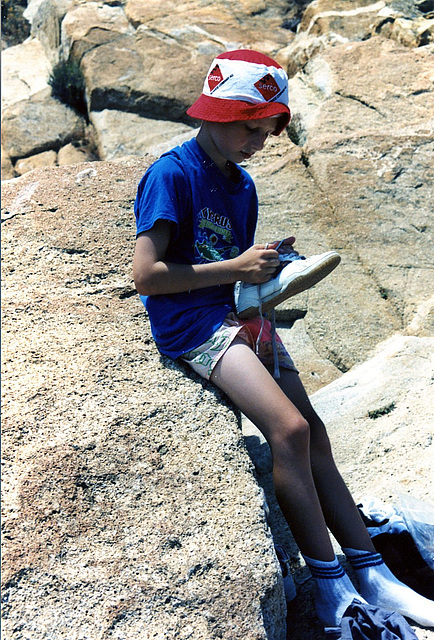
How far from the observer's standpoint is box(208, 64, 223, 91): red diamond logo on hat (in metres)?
2.28

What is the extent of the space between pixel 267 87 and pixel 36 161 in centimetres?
483

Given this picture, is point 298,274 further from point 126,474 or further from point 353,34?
point 353,34

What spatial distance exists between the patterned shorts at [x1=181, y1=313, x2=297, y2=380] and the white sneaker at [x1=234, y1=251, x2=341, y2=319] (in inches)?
2.0

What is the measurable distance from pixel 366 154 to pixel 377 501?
7.52 feet

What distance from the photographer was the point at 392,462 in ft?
8.45

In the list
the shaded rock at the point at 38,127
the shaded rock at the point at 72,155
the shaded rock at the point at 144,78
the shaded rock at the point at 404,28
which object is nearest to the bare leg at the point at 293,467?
the shaded rock at the point at 404,28

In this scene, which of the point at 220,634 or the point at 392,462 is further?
the point at 392,462

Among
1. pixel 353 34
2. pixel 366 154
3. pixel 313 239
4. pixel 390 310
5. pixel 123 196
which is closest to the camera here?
pixel 123 196

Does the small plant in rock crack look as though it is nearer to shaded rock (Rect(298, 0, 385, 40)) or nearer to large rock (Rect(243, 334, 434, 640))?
shaded rock (Rect(298, 0, 385, 40))

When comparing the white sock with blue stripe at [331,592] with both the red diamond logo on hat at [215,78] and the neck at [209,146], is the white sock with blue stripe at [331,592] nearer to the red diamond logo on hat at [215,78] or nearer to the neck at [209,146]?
the neck at [209,146]

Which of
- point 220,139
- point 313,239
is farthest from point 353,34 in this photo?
point 220,139

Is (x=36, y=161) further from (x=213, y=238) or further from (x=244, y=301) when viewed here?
(x=244, y=301)

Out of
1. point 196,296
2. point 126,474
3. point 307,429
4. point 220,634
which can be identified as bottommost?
point 220,634

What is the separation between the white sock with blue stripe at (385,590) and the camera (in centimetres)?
202
